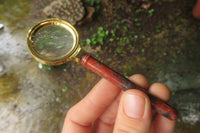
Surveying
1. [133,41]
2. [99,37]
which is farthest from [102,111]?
[133,41]

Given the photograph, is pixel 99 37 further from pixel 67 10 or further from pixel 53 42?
pixel 53 42

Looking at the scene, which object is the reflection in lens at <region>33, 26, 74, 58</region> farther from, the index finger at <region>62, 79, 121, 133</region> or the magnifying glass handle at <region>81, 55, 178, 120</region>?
the index finger at <region>62, 79, 121, 133</region>

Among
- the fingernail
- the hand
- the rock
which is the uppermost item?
the fingernail

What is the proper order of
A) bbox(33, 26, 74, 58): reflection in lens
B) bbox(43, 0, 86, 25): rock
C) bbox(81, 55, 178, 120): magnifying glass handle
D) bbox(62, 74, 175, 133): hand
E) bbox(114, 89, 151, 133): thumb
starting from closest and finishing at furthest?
bbox(114, 89, 151, 133): thumb
bbox(81, 55, 178, 120): magnifying glass handle
bbox(33, 26, 74, 58): reflection in lens
bbox(62, 74, 175, 133): hand
bbox(43, 0, 86, 25): rock

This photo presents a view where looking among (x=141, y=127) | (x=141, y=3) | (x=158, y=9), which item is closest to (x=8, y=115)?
(x=141, y=127)

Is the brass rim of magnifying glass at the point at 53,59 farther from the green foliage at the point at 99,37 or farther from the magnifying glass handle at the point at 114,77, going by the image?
the green foliage at the point at 99,37

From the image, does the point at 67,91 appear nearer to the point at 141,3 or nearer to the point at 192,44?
the point at 141,3

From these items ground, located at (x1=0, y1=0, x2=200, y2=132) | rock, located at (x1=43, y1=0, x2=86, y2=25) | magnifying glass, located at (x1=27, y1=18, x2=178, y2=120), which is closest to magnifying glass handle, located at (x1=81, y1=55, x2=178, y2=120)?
magnifying glass, located at (x1=27, y1=18, x2=178, y2=120)
